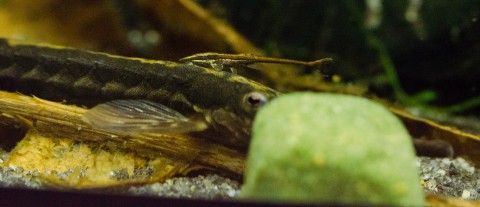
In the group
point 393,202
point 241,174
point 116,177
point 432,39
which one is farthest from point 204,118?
point 432,39

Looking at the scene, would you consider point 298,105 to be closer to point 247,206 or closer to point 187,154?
point 247,206

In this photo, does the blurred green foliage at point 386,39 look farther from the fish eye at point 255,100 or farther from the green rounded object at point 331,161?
the green rounded object at point 331,161

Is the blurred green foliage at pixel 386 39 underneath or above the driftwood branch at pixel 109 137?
above

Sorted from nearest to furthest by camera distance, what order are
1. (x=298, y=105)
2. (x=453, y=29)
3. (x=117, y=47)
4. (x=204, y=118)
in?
(x=298, y=105)
(x=204, y=118)
(x=117, y=47)
(x=453, y=29)

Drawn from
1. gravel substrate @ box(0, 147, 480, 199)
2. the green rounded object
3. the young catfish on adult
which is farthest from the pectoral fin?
the green rounded object

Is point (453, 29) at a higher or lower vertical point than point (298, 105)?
higher

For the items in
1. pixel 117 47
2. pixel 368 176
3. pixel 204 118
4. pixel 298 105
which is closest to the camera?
pixel 368 176

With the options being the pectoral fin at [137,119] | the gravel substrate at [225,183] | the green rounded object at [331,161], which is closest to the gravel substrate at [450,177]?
the gravel substrate at [225,183]
